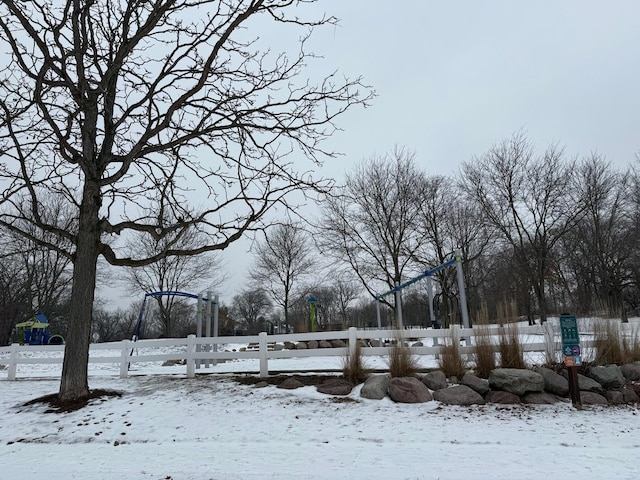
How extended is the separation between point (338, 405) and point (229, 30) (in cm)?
801

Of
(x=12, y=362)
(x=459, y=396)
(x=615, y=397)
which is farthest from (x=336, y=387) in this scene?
(x=12, y=362)

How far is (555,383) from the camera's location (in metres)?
7.55

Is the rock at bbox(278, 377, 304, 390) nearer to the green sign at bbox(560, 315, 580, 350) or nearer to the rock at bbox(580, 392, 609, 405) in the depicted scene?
the green sign at bbox(560, 315, 580, 350)

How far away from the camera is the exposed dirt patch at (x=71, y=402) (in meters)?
7.78

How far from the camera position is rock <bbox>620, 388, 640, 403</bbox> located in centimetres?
736

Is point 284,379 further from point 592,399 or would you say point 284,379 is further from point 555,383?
point 592,399

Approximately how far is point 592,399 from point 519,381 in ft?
3.93

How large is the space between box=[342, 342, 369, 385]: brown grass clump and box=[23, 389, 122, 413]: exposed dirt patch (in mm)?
4645

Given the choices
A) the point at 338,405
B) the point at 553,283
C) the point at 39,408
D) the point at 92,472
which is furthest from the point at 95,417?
the point at 553,283

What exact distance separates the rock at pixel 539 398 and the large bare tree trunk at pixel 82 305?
8258mm

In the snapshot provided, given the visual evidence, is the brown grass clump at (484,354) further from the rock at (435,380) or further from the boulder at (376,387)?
the boulder at (376,387)

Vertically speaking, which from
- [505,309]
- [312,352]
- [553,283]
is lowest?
[312,352]

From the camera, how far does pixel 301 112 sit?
9.77 metres

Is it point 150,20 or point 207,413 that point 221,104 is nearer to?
point 150,20
